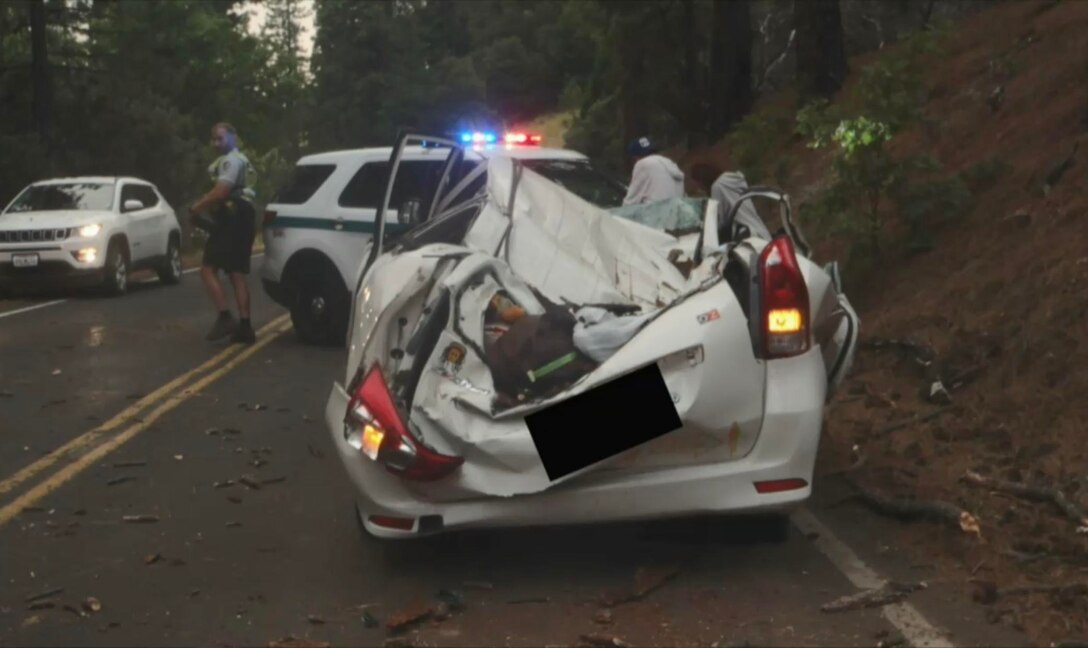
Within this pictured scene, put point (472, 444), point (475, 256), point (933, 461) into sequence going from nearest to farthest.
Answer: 1. point (472, 444)
2. point (475, 256)
3. point (933, 461)

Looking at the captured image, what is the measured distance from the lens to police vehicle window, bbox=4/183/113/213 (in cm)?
2278

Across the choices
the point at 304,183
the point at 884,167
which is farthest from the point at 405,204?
the point at 304,183

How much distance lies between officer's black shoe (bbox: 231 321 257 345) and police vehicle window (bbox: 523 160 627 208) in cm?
385

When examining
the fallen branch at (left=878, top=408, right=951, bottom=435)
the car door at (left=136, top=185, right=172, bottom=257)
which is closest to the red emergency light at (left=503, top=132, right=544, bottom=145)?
the fallen branch at (left=878, top=408, right=951, bottom=435)

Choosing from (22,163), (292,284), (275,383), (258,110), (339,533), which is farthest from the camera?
(258,110)

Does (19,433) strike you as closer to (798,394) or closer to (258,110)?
(798,394)

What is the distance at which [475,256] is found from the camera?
22.3ft

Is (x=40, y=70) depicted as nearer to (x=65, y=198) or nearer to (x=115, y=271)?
(x=65, y=198)

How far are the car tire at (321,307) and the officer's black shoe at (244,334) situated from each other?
1.64ft

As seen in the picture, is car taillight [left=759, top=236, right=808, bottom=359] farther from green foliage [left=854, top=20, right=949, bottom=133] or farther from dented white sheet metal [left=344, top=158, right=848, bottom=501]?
green foliage [left=854, top=20, right=949, bottom=133]

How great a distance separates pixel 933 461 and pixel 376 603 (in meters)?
3.47

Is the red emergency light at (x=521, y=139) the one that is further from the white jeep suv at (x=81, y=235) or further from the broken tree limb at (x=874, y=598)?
the white jeep suv at (x=81, y=235)

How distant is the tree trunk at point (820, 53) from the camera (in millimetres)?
22609

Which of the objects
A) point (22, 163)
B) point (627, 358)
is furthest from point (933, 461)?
point (22, 163)
